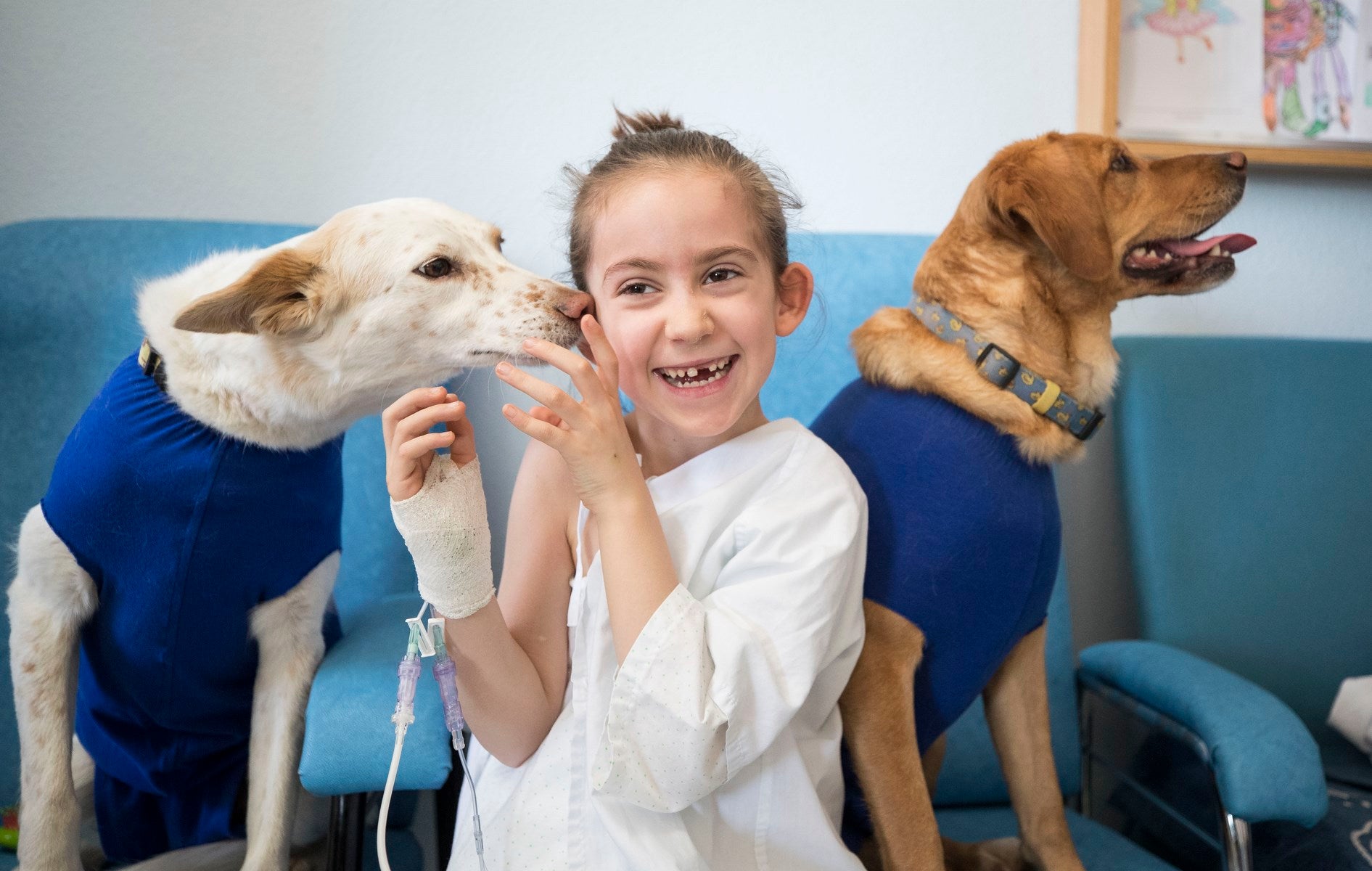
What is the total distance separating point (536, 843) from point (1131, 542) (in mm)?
1207

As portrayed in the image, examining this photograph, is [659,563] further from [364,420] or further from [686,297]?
[364,420]

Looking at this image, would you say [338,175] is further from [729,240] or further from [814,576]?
[814,576]

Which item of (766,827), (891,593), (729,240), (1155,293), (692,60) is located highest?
(692,60)

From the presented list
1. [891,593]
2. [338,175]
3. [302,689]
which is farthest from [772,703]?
[338,175]

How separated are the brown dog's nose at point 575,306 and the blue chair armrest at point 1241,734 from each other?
2.93 ft

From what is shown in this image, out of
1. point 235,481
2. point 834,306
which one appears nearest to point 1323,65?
point 834,306

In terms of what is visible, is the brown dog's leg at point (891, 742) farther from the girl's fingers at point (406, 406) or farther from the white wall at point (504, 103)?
the white wall at point (504, 103)

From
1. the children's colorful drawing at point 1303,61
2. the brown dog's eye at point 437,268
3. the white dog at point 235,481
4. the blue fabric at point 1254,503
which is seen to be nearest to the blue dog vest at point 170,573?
the white dog at point 235,481

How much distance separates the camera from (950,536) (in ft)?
3.24

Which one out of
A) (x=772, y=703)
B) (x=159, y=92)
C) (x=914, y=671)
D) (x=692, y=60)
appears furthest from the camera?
(x=692, y=60)

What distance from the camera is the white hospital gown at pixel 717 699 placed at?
79 centimetres

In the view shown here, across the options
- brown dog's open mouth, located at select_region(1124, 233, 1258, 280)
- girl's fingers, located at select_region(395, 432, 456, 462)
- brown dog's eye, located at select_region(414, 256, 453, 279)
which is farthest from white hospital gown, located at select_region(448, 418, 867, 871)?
brown dog's open mouth, located at select_region(1124, 233, 1258, 280)

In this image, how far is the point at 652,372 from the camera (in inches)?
35.9

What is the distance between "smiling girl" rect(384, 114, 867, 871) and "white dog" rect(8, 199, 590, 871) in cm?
15
